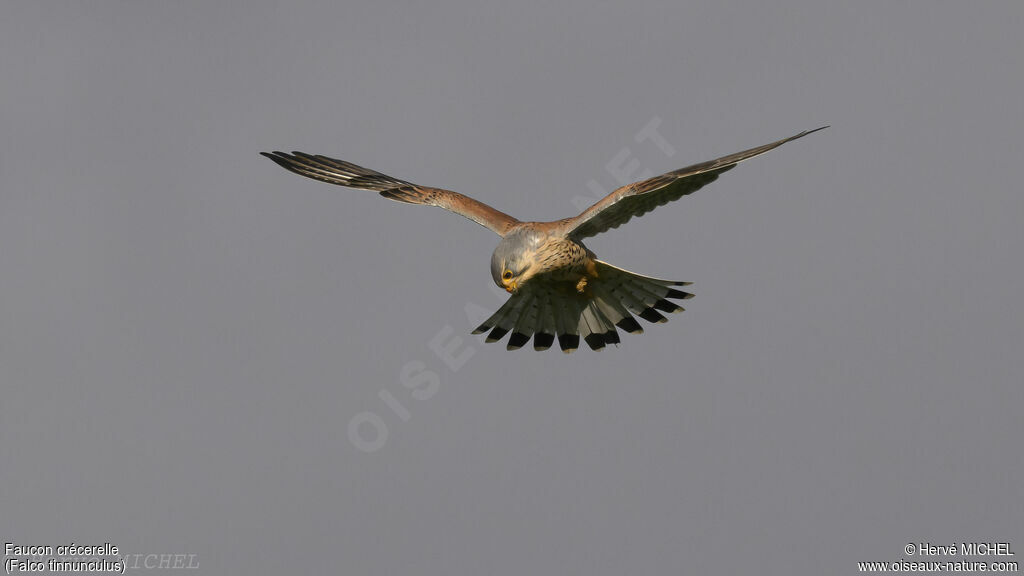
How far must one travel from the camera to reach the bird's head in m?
16.0

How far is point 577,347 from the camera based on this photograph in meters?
18.1

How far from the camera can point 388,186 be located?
63.7 feet

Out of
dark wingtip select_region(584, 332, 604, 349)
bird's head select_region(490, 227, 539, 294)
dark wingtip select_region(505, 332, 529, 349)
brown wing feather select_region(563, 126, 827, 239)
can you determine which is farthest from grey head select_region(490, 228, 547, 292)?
dark wingtip select_region(584, 332, 604, 349)

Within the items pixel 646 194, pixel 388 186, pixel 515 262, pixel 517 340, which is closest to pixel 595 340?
pixel 517 340

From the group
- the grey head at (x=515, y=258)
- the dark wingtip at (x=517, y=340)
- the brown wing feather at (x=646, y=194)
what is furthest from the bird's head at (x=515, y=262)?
the dark wingtip at (x=517, y=340)

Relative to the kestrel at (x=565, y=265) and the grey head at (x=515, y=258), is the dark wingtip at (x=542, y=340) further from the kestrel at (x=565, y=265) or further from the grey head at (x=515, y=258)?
the grey head at (x=515, y=258)

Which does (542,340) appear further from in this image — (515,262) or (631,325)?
(515,262)

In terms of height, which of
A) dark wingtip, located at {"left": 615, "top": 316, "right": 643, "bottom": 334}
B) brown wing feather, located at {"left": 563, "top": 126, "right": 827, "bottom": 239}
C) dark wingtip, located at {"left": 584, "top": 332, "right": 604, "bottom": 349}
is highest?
brown wing feather, located at {"left": 563, "top": 126, "right": 827, "bottom": 239}

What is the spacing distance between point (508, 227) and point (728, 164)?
341cm

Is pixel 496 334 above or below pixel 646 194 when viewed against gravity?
below

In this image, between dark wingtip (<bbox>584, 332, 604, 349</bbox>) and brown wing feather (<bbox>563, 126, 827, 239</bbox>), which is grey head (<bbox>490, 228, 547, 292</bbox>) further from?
dark wingtip (<bbox>584, 332, 604, 349</bbox>)

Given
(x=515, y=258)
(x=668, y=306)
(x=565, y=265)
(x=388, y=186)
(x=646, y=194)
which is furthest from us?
(x=388, y=186)

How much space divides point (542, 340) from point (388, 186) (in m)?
3.61

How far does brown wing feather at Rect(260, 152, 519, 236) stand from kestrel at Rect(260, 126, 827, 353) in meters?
0.02
